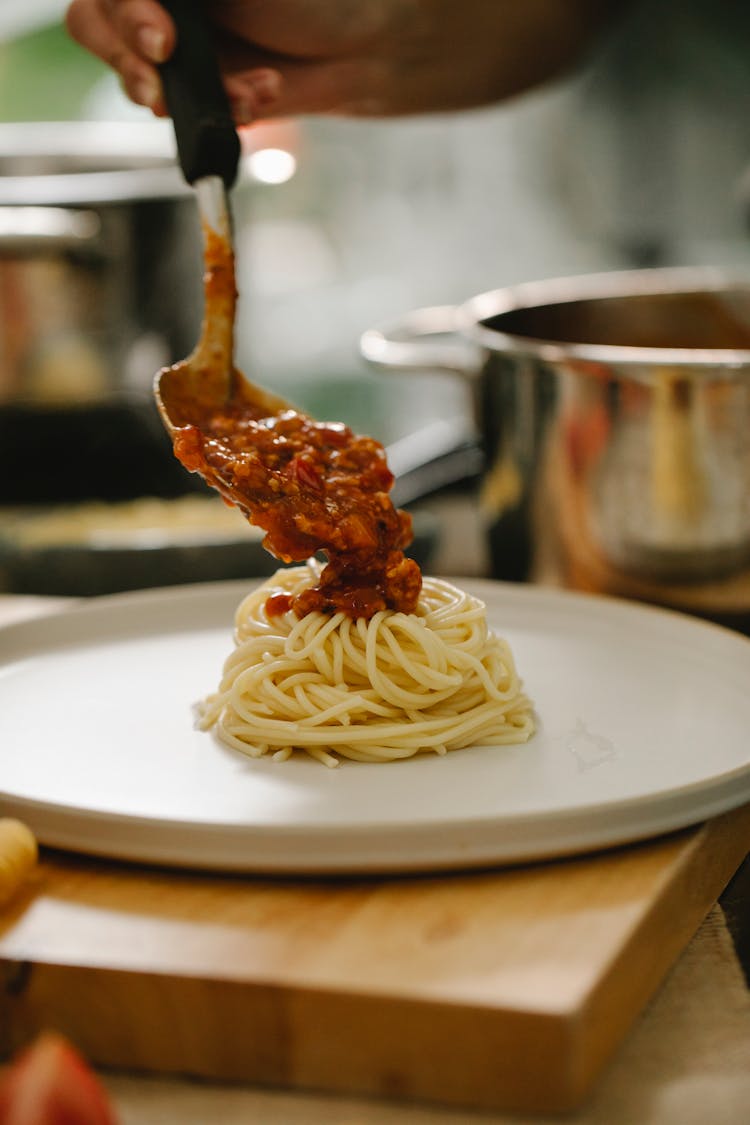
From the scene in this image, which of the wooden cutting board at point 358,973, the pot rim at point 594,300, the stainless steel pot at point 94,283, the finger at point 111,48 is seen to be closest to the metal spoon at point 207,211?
the finger at point 111,48

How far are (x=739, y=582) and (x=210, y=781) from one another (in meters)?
1.28

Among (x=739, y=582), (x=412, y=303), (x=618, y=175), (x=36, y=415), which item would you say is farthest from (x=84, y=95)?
(x=739, y=582)

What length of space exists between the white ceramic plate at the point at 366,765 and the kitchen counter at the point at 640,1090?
0.75ft

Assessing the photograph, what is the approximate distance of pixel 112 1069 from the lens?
1.61m

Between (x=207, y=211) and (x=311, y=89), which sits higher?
(x=311, y=89)

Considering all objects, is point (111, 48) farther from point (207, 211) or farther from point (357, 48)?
point (357, 48)

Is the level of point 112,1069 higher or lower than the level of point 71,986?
lower

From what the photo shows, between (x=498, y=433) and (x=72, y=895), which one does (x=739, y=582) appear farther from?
(x=72, y=895)

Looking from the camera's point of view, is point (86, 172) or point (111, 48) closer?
point (111, 48)

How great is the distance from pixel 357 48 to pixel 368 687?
1832mm

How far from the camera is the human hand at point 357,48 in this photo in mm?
2717

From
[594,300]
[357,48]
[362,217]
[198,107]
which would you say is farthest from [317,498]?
[362,217]

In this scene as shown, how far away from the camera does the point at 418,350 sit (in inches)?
130

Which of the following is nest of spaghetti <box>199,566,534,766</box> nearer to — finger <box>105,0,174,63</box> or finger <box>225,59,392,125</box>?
finger <box>105,0,174,63</box>
